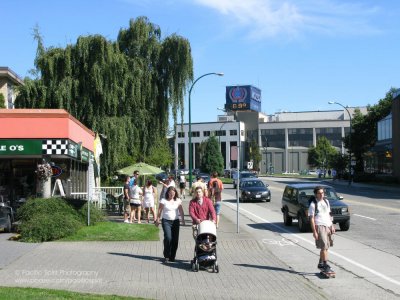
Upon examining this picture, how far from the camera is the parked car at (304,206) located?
17.9 meters

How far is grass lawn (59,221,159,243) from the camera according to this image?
14.9m

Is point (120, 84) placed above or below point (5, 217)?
above

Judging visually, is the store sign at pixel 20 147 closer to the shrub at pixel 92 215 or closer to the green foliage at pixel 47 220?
the green foliage at pixel 47 220

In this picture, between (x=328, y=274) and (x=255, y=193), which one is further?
(x=255, y=193)

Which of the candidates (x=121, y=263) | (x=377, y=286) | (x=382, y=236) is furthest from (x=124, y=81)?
(x=377, y=286)

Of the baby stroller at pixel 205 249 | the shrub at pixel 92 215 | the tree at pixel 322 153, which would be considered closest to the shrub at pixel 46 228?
the shrub at pixel 92 215

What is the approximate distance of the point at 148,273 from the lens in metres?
10.3

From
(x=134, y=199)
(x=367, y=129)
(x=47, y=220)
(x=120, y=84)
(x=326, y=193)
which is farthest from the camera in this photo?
(x=367, y=129)

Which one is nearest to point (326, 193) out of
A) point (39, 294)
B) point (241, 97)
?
point (39, 294)

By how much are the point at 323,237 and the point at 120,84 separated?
18.1 metres

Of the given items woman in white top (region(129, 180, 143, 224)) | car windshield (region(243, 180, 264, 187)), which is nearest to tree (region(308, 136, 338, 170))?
car windshield (region(243, 180, 264, 187))

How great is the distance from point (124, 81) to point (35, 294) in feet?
64.6

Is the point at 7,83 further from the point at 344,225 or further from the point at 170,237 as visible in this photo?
the point at 170,237

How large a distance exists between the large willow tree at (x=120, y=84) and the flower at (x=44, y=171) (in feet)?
28.3
